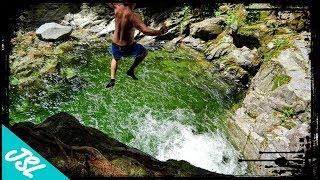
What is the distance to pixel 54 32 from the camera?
34.2 feet

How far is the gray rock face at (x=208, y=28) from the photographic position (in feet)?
34.3

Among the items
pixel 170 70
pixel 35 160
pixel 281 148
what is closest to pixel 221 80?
pixel 170 70

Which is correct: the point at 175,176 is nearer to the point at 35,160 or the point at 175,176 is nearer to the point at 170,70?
the point at 35,160

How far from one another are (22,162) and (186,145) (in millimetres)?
5127

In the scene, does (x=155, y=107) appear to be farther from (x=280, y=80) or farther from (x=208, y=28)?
(x=208, y=28)

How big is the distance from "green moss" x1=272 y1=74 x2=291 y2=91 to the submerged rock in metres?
3.42

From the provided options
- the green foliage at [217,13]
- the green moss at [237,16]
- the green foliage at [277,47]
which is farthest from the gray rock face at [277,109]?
the green foliage at [217,13]

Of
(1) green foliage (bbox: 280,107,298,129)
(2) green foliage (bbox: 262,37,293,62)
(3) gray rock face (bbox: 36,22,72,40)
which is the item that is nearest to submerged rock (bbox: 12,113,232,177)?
(1) green foliage (bbox: 280,107,298,129)

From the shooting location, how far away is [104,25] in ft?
36.0

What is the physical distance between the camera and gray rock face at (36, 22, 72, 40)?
34.0 ft

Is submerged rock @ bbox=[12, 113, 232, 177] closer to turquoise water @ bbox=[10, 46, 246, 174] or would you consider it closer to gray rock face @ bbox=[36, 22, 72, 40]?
turquoise water @ bbox=[10, 46, 246, 174]

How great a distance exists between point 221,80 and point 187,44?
170 centimetres

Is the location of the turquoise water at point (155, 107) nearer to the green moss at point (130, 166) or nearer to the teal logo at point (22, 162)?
the green moss at point (130, 166)

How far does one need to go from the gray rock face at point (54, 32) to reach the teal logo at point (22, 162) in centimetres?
737
